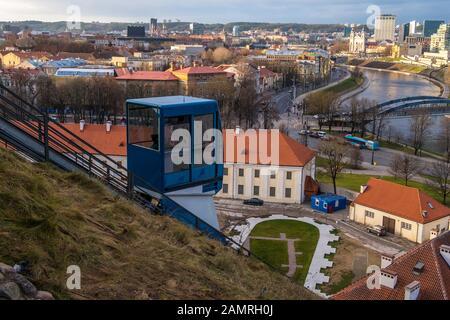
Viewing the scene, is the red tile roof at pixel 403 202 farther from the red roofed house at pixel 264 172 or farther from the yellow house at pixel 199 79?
Answer: the yellow house at pixel 199 79

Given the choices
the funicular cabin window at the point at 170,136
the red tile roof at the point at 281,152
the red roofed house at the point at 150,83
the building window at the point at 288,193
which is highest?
the funicular cabin window at the point at 170,136

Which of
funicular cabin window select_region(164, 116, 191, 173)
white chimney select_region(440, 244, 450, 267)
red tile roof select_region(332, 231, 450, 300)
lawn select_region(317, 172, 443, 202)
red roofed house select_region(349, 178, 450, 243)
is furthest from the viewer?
lawn select_region(317, 172, 443, 202)

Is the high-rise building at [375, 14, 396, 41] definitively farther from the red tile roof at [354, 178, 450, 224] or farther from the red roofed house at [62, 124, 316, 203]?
the red tile roof at [354, 178, 450, 224]

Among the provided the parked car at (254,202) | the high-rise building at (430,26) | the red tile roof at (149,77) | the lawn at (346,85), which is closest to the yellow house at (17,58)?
the red tile roof at (149,77)

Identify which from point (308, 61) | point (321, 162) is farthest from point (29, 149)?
point (308, 61)

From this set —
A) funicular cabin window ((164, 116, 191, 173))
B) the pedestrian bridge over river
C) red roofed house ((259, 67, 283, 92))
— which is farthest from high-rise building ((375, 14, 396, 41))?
funicular cabin window ((164, 116, 191, 173))

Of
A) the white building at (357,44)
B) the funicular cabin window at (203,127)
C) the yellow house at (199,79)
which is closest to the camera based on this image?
the funicular cabin window at (203,127)
